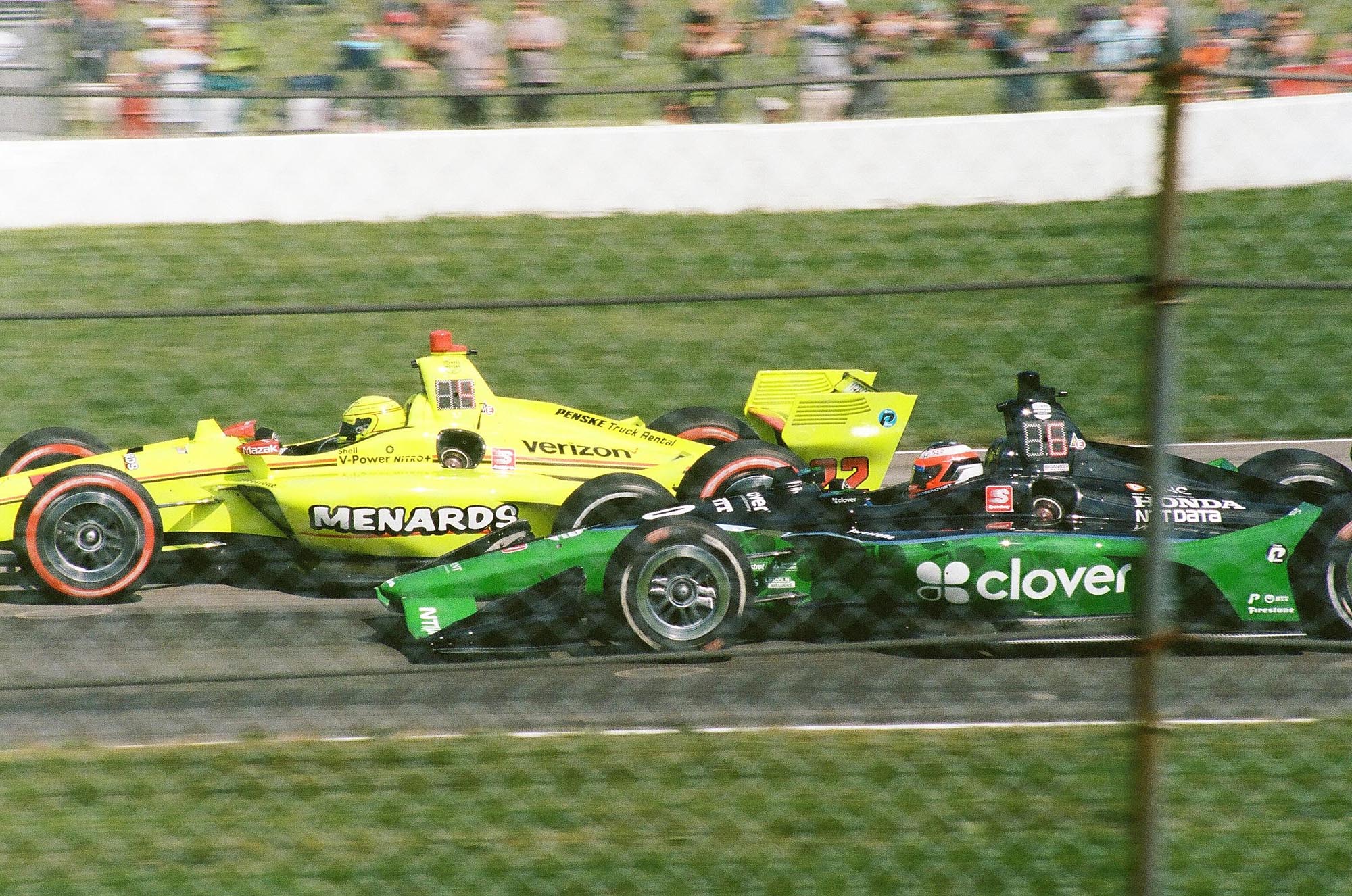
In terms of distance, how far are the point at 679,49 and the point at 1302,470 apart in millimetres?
3842

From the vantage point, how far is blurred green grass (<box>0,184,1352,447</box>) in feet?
12.1

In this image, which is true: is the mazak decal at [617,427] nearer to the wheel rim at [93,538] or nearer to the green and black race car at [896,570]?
the green and black race car at [896,570]

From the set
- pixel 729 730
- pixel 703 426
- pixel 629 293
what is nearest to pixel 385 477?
pixel 703 426

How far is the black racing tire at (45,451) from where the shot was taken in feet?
24.9

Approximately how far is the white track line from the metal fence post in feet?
3.92

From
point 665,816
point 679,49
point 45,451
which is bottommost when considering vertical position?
point 665,816

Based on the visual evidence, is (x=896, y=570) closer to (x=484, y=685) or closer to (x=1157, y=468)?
(x=484, y=685)

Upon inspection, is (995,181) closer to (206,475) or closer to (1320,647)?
(1320,647)

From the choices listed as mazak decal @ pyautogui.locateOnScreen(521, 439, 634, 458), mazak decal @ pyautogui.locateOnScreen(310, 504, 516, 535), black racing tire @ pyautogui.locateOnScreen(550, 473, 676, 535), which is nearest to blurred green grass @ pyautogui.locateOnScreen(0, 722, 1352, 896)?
black racing tire @ pyautogui.locateOnScreen(550, 473, 676, 535)

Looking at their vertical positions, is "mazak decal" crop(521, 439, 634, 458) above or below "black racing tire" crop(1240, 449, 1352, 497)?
above

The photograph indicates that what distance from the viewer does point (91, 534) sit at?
6.67m

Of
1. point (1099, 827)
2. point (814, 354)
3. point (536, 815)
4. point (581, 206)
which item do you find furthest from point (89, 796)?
point (814, 354)

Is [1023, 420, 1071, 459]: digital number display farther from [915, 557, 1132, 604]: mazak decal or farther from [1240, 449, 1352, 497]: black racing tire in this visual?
[1240, 449, 1352, 497]: black racing tire

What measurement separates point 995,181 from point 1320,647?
1196 millimetres
